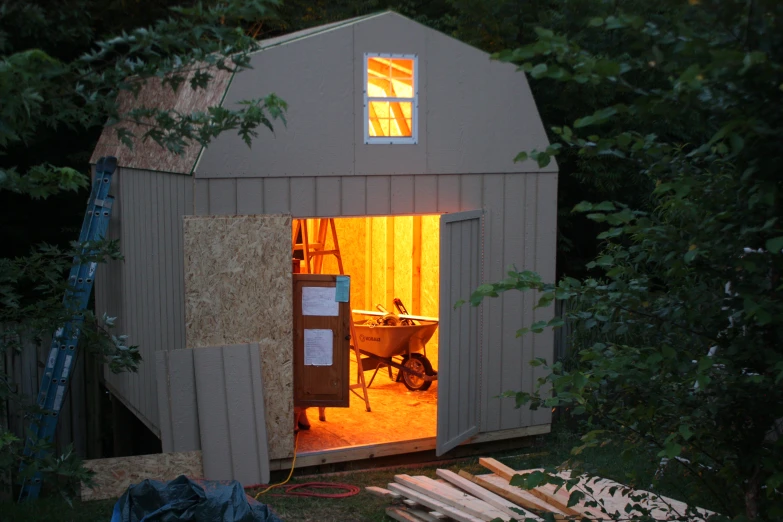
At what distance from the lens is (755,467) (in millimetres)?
3201

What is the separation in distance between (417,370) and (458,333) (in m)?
1.96

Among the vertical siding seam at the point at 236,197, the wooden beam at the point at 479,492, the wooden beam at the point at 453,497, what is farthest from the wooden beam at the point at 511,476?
the vertical siding seam at the point at 236,197

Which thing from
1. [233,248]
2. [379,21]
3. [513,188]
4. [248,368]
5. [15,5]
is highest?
[379,21]

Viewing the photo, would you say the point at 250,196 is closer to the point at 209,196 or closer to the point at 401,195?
the point at 209,196

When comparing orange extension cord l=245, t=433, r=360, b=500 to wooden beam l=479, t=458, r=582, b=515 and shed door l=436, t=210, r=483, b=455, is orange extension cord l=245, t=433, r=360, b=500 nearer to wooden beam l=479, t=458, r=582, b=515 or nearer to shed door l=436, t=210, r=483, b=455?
shed door l=436, t=210, r=483, b=455

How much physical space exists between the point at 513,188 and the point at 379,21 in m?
2.18

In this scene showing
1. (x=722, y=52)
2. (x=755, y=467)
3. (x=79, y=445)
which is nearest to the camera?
(x=722, y=52)

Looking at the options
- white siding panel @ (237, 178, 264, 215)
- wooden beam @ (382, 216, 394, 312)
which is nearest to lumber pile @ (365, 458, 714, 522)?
white siding panel @ (237, 178, 264, 215)

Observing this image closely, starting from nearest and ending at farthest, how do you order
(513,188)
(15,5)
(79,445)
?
(15,5)
(513,188)
(79,445)

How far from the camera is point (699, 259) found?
312 cm

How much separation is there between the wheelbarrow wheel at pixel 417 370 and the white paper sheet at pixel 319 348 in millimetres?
2207

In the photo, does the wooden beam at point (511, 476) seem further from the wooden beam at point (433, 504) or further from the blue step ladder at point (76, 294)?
the blue step ladder at point (76, 294)

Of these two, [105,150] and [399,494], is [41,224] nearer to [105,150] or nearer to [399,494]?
[105,150]

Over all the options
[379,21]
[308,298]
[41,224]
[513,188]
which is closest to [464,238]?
[513,188]
